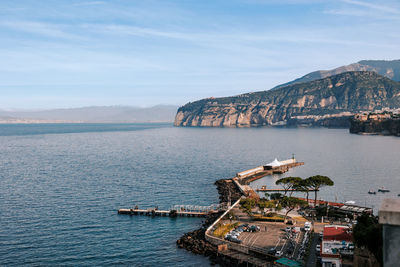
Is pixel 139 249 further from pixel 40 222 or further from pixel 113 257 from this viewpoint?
pixel 40 222

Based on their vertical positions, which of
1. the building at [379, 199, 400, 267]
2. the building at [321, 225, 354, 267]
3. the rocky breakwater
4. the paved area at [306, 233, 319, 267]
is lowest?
the rocky breakwater

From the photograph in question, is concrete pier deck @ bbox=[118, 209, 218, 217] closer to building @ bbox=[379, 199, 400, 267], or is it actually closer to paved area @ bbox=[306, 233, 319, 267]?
paved area @ bbox=[306, 233, 319, 267]

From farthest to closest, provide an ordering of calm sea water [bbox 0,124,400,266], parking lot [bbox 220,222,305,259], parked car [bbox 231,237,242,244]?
1. calm sea water [bbox 0,124,400,266]
2. parked car [bbox 231,237,242,244]
3. parking lot [bbox 220,222,305,259]

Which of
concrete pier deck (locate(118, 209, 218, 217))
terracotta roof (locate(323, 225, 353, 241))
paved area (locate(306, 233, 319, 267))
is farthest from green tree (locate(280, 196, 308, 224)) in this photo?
concrete pier deck (locate(118, 209, 218, 217))

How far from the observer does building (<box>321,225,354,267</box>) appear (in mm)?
33094

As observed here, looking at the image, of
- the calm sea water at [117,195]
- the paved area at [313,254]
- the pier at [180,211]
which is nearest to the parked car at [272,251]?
the paved area at [313,254]

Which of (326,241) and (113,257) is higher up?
(326,241)

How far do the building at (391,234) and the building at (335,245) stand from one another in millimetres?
20683

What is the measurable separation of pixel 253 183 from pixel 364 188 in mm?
21740

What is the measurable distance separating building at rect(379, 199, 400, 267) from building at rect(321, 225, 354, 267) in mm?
20683

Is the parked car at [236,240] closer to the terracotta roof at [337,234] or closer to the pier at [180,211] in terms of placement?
the terracotta roof at [337,234]

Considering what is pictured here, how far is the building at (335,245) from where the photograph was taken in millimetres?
33094

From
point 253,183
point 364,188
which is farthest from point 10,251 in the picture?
point 364,188

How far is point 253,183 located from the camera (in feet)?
269
